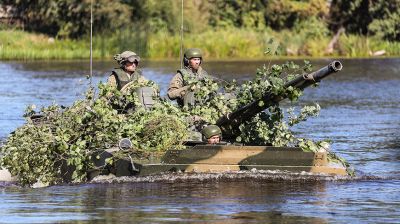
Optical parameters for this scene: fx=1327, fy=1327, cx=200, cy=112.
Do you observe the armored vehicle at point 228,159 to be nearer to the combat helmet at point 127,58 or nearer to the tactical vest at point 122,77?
the tactical vest at point 122,77

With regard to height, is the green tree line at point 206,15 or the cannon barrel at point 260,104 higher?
the green tree line at point 206,15

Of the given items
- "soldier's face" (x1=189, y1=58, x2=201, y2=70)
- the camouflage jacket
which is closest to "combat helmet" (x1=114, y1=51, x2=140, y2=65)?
the camouflage jacket

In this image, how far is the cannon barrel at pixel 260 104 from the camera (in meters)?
17.5

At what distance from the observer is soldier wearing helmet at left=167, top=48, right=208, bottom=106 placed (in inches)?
821

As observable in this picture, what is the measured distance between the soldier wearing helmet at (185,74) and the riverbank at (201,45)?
40064mm

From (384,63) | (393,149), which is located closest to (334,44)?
(384,63)

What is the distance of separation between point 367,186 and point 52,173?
15.2 ft

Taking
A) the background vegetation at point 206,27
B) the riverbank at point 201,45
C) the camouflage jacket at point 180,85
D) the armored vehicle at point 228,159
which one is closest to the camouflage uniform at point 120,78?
the camouflage jacket at point 180,85

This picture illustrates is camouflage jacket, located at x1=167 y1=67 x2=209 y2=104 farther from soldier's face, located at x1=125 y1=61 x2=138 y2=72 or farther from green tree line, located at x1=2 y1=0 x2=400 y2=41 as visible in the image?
green tree line, located at x1=2 y1=0 x2=400 y2=41

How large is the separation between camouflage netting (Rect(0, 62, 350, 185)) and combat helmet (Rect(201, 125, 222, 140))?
0.34m

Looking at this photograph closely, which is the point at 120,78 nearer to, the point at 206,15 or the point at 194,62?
the point at 194,62

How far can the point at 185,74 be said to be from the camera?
67.4 feet

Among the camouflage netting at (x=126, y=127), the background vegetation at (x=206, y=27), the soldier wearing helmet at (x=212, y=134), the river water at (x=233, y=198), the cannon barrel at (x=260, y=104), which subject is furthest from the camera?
the background vegetation at (x=206, y=27)

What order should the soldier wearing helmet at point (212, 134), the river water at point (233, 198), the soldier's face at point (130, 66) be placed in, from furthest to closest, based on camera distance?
the soldier's face at point (130, 66)
the soldier wearing helmet at point (212, 134)
the river water at point (233, 198)
